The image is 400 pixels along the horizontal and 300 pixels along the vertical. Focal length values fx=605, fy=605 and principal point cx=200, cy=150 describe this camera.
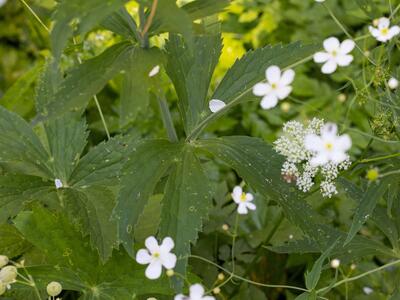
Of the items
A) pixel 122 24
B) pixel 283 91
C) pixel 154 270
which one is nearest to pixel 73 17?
pixel 122 24

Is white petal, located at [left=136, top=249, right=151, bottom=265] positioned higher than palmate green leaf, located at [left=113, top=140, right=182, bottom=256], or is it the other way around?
palmate green leaf, located at [left=113, top=140, right=182, bottom=256]

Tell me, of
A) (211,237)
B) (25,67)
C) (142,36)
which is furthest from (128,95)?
(25,67)

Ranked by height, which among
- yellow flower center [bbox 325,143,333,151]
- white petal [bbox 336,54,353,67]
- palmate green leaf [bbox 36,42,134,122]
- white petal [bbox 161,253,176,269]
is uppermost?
palmate green leaf [bbox 36,42,134,122]

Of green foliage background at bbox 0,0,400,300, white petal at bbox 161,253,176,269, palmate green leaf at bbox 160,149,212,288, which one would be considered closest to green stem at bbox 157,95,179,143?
green foliage background at bbox 0,0,400,300

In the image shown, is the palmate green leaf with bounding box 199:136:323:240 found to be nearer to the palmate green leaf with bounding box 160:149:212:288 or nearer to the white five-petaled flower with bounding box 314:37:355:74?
the palmate green leaf with bounding box 160:149:212:288

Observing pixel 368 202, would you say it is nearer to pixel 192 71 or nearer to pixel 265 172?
pixel 265 172

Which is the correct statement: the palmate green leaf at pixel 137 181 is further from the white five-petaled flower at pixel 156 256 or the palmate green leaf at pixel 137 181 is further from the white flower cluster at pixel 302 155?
the white flower cluster at pixel 302 155
